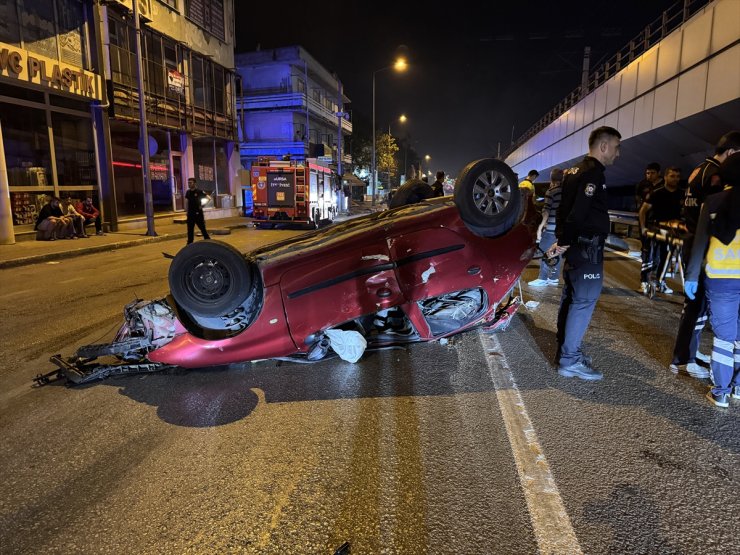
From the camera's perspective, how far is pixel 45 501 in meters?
2.49

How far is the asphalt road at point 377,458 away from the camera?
2232mm

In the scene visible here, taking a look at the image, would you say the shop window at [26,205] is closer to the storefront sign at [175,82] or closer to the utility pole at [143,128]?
the utility pole at [143,128]

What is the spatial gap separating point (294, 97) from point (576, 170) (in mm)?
38696

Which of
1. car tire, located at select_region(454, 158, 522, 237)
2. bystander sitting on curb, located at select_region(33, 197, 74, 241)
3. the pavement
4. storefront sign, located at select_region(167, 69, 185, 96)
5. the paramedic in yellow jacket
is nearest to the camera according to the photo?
the paramedic in yellow jacket

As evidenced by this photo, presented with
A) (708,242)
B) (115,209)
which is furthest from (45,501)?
(115,209)

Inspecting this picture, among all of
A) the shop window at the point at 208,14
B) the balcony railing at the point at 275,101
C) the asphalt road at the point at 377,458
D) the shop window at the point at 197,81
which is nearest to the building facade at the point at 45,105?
the shop window at the point at 197,81

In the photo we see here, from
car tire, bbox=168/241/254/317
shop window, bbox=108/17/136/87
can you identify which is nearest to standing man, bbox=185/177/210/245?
shop window, bbox=108/17/136/87

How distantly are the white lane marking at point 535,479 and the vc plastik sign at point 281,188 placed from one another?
16.8 meters

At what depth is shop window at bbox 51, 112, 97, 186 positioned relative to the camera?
15477 millimetres

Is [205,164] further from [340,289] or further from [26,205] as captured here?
[340,289]

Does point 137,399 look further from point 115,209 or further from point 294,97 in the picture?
point 294,97

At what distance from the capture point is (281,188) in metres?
19.8

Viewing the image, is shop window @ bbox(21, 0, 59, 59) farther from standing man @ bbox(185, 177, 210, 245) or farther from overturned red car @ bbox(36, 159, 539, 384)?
overturned red car @ bbox(36, 159, 539, 384)

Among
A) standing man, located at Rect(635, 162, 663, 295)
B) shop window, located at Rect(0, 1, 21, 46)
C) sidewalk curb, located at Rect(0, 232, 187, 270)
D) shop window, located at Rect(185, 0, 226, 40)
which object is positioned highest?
shop window, located at Rect(185, 0, 226, 40)
